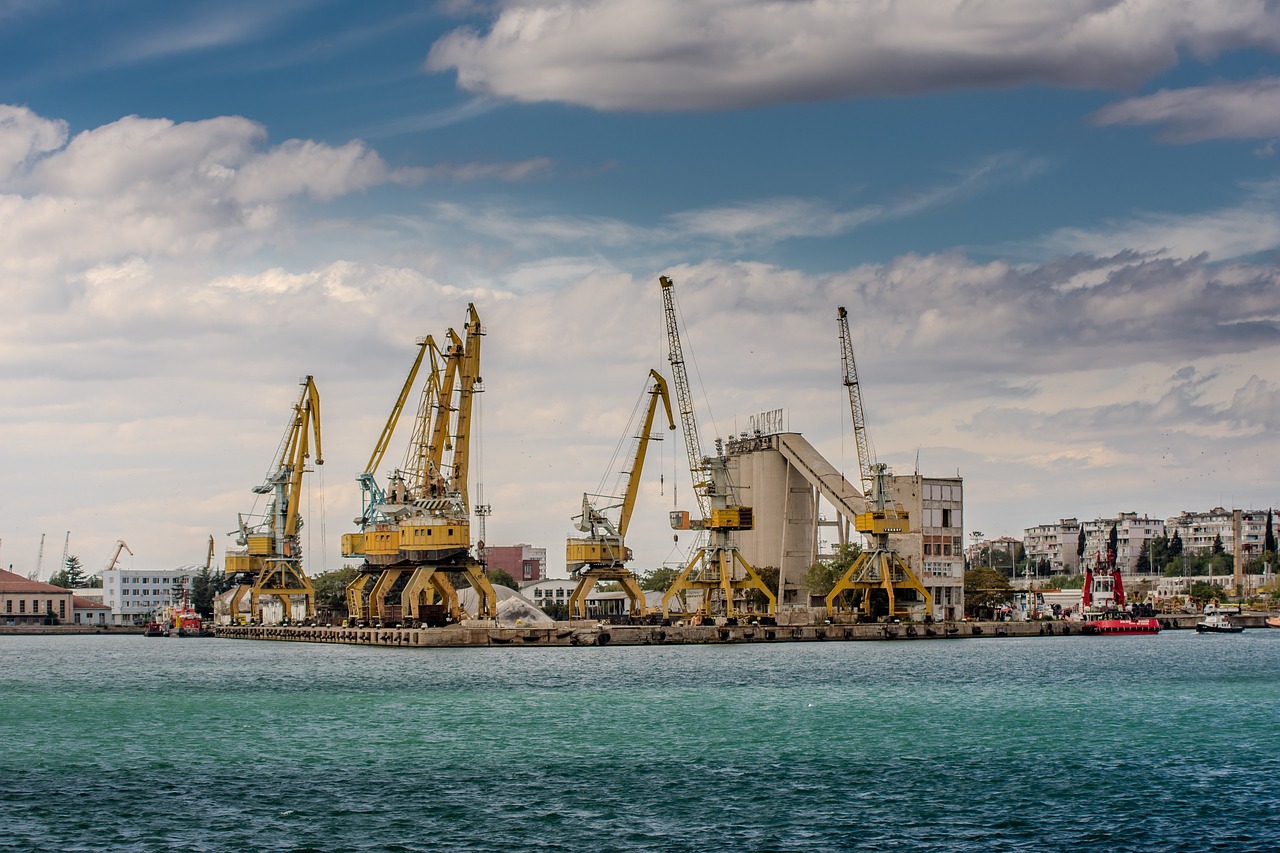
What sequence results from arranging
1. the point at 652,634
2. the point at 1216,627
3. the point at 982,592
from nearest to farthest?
the point at 652,634 < the point at 1216,627 < the point at 982,592

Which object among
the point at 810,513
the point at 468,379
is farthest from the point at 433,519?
the point at 810,513

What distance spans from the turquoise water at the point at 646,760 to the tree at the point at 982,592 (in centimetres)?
6582

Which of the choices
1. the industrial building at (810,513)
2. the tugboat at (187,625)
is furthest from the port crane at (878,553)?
the tugboat at (187,625)

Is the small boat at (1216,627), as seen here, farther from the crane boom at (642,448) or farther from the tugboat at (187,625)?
the tugboat at (187,625)

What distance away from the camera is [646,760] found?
41031 mm

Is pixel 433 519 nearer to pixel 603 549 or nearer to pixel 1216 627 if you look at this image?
pixel 603 549

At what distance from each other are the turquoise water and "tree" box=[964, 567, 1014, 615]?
65824mm

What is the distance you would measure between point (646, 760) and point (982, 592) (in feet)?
356

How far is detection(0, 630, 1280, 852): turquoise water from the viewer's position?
100.0 feet

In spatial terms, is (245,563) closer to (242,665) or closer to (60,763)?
(242,665)

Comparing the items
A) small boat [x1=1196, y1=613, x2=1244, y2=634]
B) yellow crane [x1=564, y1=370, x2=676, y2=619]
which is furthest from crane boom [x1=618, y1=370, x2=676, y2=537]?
small boat [x1=1196, y1=613, x2=1244, y2=634]

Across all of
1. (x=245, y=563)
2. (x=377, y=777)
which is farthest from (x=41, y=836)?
(x=245, y=563)

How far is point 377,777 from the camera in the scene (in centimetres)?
3806

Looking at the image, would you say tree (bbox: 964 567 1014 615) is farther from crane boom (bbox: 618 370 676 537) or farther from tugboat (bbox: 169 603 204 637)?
tugboat (bbox: 169 603 204 637)
